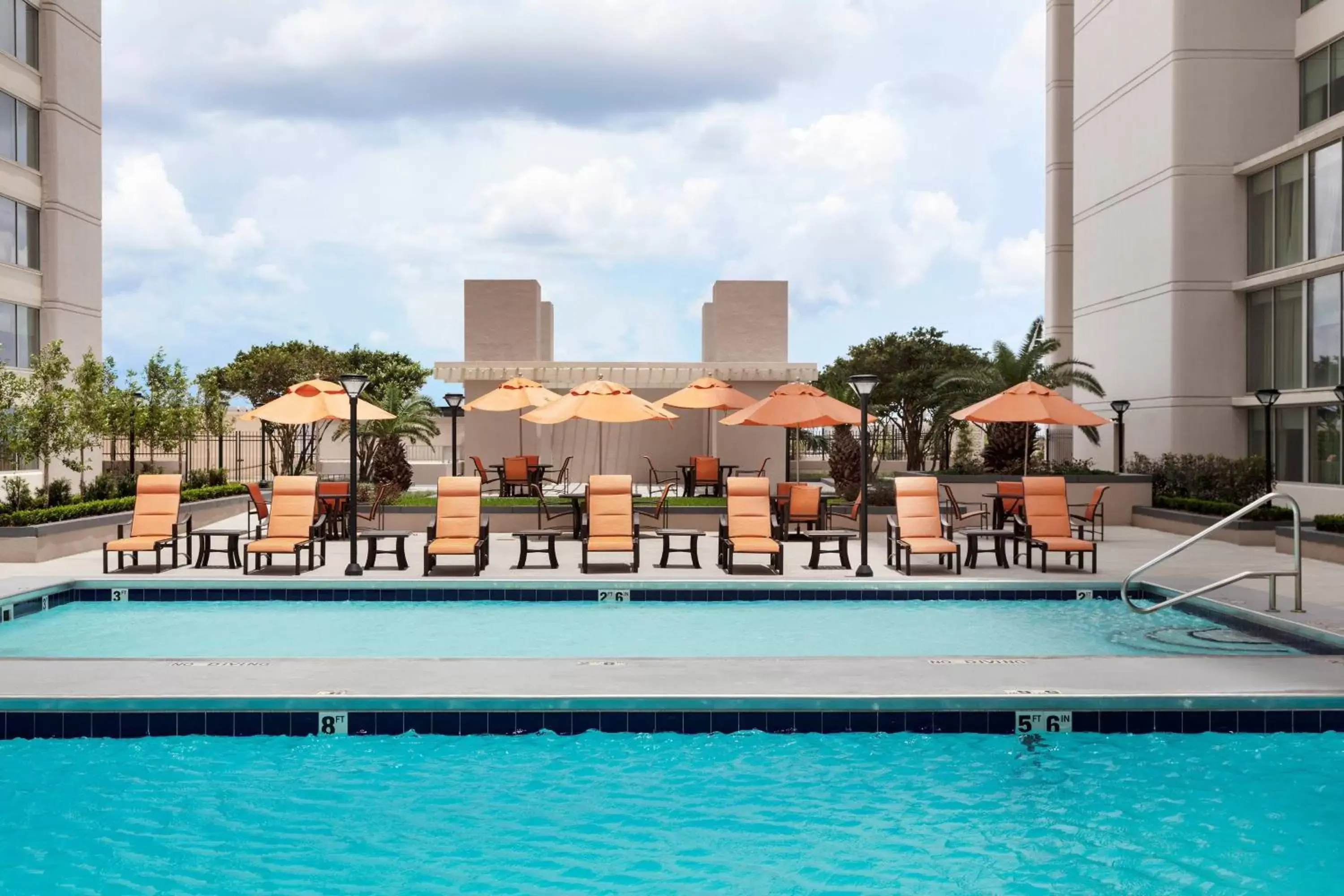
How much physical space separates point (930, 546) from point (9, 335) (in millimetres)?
24648

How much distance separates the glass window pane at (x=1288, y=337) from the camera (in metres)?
23.2

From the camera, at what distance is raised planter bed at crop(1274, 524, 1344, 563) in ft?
50.2

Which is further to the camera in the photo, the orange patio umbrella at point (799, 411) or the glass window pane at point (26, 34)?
the glass window pane at point (26, 34)

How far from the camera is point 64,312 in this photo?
2989cm

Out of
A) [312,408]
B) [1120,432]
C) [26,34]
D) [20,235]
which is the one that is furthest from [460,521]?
[26,34]

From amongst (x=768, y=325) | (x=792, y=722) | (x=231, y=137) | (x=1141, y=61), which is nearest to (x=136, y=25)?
(x=231, y=137)

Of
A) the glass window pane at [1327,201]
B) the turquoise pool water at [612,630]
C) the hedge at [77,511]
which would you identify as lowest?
the turquoise pool water at [612,630]

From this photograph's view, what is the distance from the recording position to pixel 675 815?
5914mm

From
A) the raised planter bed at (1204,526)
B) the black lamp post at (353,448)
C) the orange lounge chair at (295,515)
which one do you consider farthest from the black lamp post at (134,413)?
the raised planter bed at (1204,526)

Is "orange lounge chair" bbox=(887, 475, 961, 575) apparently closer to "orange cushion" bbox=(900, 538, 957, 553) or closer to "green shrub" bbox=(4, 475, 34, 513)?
"orange cushion" bbox=(900, 538, 957, 553)

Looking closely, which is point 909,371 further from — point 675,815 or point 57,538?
point 675,815

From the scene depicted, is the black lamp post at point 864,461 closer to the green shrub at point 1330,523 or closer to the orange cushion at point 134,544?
the green shrub at point 1330,523

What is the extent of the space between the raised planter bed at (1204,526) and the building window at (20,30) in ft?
92.9

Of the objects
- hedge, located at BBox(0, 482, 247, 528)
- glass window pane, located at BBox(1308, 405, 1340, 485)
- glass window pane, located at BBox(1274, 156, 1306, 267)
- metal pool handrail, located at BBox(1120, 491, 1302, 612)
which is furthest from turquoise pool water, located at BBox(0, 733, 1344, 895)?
glass window pane, located at BBox(1274, 156, 1306, 267)
